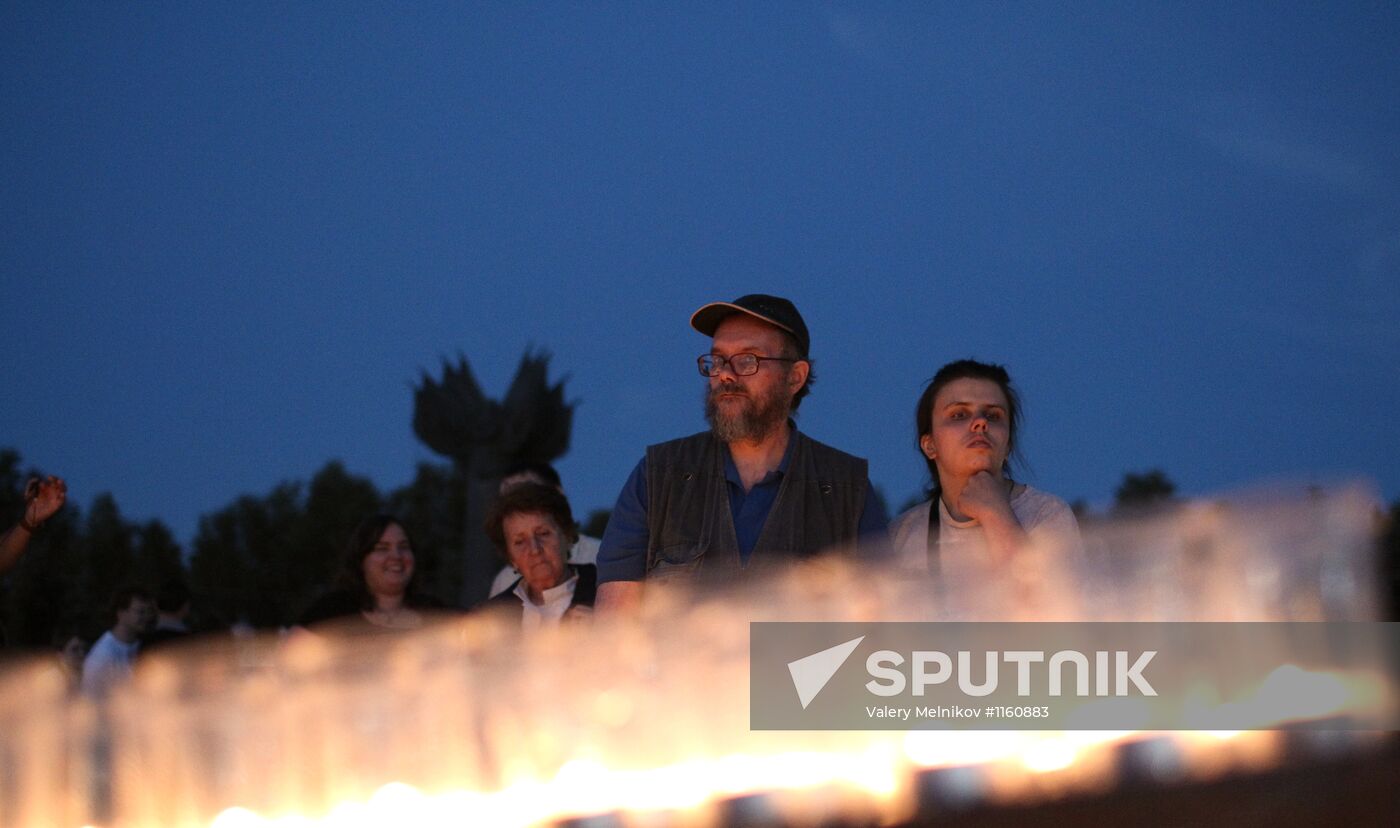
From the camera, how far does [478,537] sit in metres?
8.06

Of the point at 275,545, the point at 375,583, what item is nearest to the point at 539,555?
the point at 375,583

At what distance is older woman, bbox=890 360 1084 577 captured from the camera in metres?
3.31

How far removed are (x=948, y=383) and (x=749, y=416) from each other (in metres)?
0.54

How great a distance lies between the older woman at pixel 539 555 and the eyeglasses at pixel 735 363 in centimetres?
111

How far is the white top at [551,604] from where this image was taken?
4.51 meters

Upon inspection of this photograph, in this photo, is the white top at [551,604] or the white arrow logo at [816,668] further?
the white top at [551,604]

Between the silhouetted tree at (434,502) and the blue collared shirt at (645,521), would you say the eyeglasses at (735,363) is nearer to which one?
the blue collared shirt at (645,521)

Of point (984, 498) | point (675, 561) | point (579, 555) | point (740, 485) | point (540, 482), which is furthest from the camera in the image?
point (579, 555)

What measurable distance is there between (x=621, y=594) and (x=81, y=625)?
3174cm

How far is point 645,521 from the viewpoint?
3.72 metres

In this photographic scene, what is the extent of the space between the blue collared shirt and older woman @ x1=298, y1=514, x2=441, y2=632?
1334 millimetres

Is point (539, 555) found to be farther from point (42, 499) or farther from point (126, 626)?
point (126, 626)

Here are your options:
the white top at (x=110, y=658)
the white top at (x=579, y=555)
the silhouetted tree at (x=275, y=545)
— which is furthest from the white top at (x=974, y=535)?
the silhouetted tree at (x=275, y=545)

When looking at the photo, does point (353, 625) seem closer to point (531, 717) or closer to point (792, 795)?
point (531, 717)
